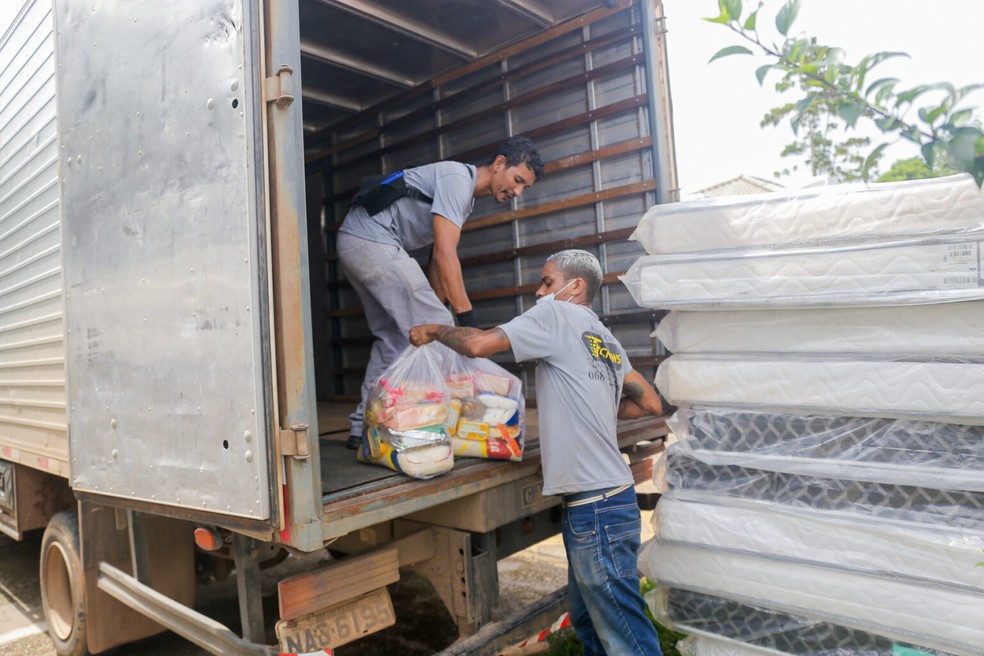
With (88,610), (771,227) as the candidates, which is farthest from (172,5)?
(88,610)

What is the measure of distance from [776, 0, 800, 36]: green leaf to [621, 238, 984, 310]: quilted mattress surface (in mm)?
1231

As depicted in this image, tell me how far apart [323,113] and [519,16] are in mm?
2220

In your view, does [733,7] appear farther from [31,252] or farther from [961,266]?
[31,252]

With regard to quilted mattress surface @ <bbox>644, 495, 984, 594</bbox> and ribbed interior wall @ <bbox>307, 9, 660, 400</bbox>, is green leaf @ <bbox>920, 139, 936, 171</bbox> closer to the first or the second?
quilted mattress surface @ <bbox>644, 495, 984, 594</bbox>

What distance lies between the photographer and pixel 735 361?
7.41ft

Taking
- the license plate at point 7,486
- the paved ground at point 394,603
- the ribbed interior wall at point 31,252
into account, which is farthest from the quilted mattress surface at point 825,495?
the license plate at point 7,486

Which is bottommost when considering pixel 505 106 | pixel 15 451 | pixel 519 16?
pixel 15 451

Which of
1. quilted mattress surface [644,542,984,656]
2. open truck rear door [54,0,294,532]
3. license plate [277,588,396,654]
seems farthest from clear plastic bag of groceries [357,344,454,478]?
quilted mattress surface [644,542,984,656]

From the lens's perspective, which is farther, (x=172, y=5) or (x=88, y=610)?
(x=88, y=610)

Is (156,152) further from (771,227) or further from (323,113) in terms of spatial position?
(323,113)

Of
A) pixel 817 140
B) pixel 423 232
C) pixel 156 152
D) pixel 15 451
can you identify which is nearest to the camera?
pixel 156 152

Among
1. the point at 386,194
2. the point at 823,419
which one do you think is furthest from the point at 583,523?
the point at 386,194

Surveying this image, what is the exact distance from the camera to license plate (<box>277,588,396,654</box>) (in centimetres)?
215

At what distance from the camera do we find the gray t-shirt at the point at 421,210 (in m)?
3.29
